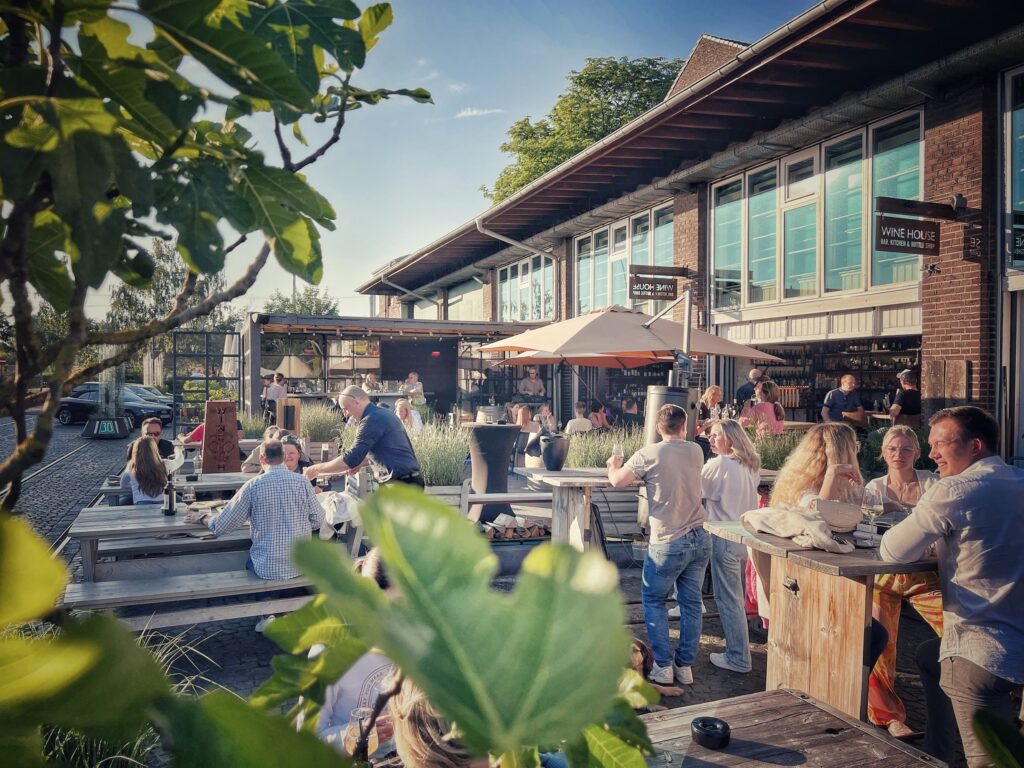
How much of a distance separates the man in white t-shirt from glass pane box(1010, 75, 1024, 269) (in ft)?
19.5

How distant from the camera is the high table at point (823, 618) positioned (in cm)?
348

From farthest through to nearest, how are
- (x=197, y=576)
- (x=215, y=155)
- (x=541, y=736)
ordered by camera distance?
(x=197, y=576) → (x=215, y=155) → (x=541, y=736)

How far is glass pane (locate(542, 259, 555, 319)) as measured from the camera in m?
17.7

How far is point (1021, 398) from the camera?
815cm

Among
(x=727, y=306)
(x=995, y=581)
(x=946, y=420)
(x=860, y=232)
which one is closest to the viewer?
(x=995, y=581)

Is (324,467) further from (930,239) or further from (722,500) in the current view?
(930,239)

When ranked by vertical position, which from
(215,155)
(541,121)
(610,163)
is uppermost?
(541,121)

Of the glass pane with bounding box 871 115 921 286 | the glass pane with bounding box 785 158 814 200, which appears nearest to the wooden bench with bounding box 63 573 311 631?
the glass pane with bounding box 871 115 921 286

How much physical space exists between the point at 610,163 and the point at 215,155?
1296 centimetres

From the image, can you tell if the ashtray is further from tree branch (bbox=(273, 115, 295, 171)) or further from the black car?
the black car

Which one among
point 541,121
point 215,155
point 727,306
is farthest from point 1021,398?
point 541,121

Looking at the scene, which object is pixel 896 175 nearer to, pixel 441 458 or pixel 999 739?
pixel 441 458

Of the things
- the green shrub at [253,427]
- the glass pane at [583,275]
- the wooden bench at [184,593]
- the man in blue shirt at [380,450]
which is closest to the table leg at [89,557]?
the wooden bench at [184,593]

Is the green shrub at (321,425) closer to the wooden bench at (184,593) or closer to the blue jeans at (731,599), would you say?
the wooden bench at (184,593)
